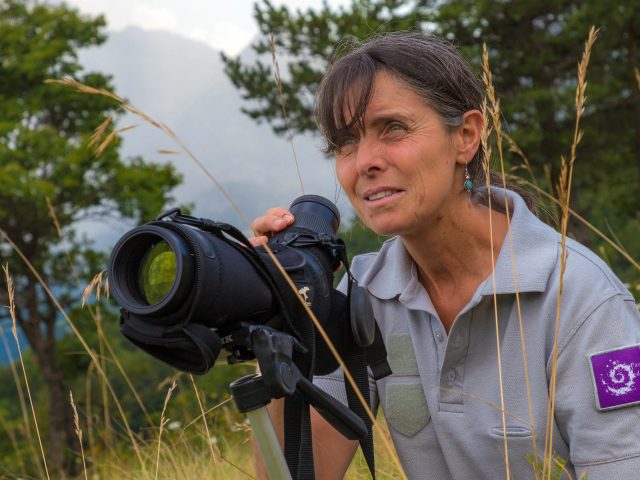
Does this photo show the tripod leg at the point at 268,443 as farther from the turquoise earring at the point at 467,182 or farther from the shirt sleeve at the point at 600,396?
the turquoise earring at the point at 467,182

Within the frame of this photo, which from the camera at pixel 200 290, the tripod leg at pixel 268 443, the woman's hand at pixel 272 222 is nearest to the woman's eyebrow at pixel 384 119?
the woman's hand at pixel 272 222

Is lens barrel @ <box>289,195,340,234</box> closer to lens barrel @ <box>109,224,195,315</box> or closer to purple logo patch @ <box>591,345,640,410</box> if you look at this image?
lens barrel @ <box>109,224,195,315</box>

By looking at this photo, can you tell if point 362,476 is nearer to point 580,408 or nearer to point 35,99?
point 580,408

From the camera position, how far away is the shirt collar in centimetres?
171

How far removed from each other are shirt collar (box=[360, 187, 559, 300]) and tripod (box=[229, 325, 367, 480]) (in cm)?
49

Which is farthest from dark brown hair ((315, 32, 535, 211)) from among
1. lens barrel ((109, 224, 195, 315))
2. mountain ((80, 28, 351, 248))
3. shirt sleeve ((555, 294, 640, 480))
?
mountain ((80, 28, 351, 248))

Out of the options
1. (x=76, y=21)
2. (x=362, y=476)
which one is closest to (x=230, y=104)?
(x=76, y=21)

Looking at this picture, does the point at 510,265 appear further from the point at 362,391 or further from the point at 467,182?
the point at 362,391

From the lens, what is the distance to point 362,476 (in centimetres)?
255

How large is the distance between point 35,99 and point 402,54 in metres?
16.3

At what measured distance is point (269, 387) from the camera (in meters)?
1.20

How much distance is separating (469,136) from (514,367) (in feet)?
1.59

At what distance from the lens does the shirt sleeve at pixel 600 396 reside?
154 cm

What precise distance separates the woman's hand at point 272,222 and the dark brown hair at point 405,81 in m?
0.23
